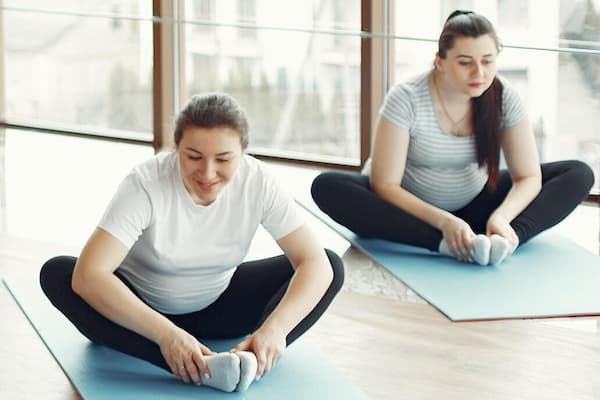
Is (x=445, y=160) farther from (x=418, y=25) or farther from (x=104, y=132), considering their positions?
(x=104, y=132)

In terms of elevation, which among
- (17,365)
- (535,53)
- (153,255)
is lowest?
(17,365)

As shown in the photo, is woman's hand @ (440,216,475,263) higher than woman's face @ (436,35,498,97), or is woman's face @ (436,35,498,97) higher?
woman's face @ (436,35,498,97)

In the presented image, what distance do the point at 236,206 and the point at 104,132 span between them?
11.2ft

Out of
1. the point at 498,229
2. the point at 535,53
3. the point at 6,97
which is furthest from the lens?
the point at 6,97

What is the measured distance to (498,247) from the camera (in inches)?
138

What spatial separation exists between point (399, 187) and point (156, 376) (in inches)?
51.8

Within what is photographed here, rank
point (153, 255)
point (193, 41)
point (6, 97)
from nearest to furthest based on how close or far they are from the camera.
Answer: point (153, 255), point (193, 41), point (6, 97)

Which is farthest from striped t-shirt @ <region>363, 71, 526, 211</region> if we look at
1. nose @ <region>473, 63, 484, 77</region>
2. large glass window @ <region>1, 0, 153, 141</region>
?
large glass window @ <region>1, 0, 153, 141</region>

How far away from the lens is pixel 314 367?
8.95ft

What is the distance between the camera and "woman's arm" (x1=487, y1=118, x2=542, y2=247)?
365 centimetres

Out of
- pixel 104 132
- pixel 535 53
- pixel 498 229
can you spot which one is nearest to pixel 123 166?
pixel 104 132

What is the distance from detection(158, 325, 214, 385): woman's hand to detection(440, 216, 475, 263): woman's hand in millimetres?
1248


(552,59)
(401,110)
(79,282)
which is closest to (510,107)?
(401,110)

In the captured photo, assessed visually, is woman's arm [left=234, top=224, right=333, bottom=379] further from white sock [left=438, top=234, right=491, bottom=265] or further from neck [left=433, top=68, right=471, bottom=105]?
neck [left=433, top=68, right=471, bottom=105]
